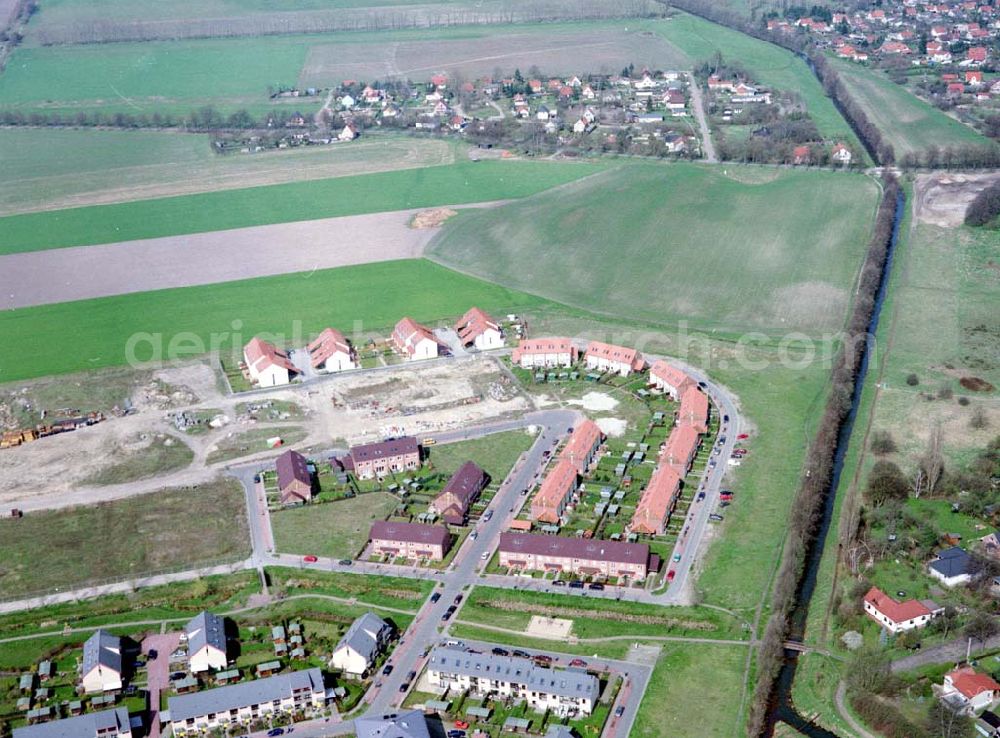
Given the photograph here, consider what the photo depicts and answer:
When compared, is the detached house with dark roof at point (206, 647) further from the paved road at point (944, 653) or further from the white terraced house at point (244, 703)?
the paved road at point (944, 653)

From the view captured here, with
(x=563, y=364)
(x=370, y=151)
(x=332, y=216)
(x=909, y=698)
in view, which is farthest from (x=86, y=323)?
(x=909, y=698)

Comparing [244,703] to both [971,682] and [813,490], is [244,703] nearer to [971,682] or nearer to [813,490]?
[971,682]

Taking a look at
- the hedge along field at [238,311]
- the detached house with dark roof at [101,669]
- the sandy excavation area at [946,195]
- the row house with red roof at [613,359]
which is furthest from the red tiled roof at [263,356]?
the sandy excavation area at [946,195]

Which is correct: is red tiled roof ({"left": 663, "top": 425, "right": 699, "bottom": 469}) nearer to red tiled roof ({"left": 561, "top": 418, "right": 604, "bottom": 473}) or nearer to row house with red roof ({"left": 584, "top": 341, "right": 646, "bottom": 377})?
red tiled roof ({"left": 561, "top": 418, "right": 604, "bottom": 473})

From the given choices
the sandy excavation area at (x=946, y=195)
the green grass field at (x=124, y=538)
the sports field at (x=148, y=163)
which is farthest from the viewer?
the sports field at (x=148, y=163)

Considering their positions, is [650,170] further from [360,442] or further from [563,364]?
[360,442]

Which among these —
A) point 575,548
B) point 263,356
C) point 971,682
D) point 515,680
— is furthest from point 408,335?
point 971,682
